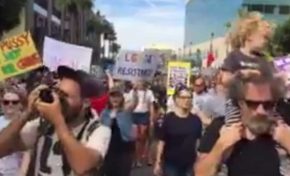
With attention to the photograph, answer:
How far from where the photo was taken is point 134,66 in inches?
677

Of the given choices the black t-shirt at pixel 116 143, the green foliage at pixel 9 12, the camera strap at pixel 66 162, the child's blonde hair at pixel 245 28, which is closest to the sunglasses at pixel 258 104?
the camera strap at pixel 66 162

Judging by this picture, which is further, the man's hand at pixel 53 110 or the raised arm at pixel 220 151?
the man's hand at pixel 53 110

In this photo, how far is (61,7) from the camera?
96.3 metres

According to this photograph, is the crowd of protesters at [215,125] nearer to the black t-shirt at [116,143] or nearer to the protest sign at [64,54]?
the protest sign at [64,54]

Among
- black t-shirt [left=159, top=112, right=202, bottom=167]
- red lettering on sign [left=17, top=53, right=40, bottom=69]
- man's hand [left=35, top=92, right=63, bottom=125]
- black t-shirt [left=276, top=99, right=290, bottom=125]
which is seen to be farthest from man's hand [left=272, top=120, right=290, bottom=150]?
black t-shirt [left=159, top=112, right=202, bottom=167]

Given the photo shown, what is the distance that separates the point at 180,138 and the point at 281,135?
6572 millimetres

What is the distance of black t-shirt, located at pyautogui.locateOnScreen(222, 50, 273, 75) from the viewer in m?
4.99

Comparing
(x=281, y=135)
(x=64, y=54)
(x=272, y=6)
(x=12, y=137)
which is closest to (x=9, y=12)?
(x=64, y=54)

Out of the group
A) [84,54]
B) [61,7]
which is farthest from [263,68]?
[61,7]

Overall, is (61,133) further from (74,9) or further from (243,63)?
(74,9)

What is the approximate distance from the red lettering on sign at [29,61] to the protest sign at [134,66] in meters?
7.24

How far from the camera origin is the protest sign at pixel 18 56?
8.88m

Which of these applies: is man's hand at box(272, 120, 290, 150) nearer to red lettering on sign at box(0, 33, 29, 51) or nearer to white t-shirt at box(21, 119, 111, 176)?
white t-shirt at box(21, 119, 111, 176)

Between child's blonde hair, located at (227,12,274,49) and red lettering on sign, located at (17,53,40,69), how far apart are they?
2553 millimetres
